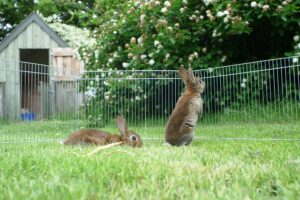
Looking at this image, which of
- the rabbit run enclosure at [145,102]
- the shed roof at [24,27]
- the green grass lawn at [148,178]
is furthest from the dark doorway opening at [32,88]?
the shed roof at [24,27]

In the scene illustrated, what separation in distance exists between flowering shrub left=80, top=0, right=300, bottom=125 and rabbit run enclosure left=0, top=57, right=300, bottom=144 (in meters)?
1.24

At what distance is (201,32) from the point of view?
30.2 feet

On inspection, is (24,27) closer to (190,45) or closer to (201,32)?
(190,45)

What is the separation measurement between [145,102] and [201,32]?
8.02ft

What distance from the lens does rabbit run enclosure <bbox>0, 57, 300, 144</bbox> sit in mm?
6750

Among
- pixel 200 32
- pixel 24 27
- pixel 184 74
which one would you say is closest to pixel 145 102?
pixel 184 74

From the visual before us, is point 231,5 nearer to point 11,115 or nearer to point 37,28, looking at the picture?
point 11,115

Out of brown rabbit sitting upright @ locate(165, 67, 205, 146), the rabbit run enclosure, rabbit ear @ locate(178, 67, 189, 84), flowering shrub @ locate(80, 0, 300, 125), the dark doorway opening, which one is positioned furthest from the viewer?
flowering shrub @ locate(80, 0, 300, 125)

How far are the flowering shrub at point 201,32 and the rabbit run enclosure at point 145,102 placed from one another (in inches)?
48.9

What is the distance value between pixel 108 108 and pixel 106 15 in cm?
431

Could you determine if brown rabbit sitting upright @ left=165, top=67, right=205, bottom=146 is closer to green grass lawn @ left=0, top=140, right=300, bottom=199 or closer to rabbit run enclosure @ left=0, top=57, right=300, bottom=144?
rabbit run enclosure @ left=0, top=57, right=300, bottom=144

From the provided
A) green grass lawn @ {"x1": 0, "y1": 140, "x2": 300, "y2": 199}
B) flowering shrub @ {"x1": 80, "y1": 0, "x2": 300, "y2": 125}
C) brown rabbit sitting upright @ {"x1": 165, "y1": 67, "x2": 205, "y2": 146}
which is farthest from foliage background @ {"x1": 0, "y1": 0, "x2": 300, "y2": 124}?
green grass lawn @ {"x1": 0, "y1": 140, "x2": 300, "y2": 199}

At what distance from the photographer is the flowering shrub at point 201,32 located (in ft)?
27.6

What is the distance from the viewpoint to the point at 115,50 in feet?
35.3
